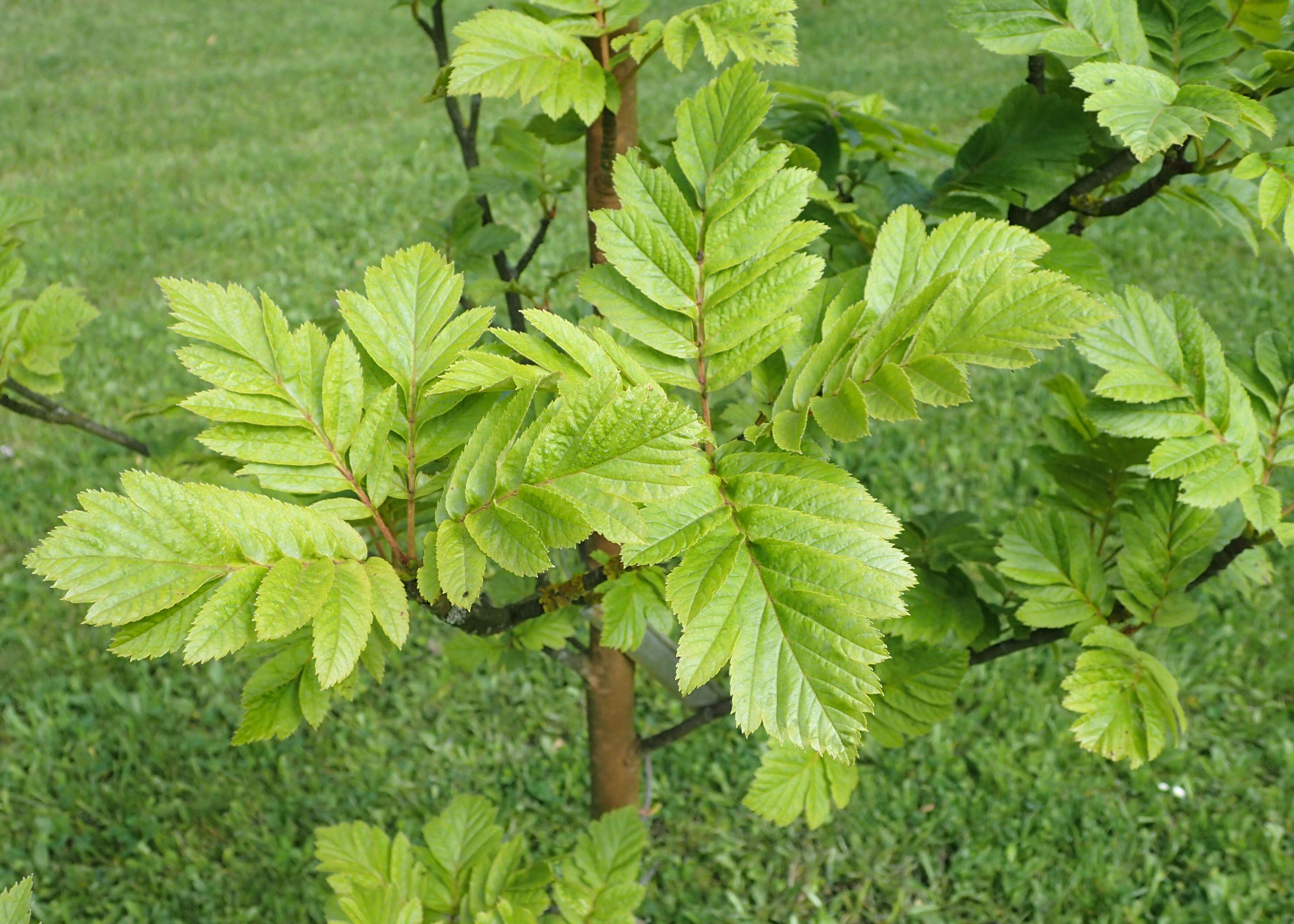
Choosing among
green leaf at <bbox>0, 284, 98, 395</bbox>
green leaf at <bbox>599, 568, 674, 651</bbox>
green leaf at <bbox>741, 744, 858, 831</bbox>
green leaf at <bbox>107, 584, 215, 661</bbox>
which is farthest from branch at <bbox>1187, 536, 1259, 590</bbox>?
green leaf at <bbox>0, 284, 98, 395</bbox>

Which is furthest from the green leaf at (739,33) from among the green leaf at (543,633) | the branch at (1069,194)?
the green leaf at (543,633)

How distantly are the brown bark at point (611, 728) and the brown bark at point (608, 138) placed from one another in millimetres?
708

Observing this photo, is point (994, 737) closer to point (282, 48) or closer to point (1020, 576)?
point (1020, 576)

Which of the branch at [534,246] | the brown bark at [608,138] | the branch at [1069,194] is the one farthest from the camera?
the branch at [534,246]

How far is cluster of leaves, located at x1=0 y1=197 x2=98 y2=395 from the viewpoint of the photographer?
172cm

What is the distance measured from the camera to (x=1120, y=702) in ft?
3.98

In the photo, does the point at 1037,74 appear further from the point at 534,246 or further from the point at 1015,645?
the point at 534,246

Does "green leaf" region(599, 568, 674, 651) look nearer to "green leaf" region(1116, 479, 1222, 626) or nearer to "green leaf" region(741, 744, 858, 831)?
"green leaf" region(741, 744, 858, 831)

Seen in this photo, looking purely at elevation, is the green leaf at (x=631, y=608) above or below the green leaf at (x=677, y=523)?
below

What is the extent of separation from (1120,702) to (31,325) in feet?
5.99

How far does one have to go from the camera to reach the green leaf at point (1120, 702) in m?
1.19

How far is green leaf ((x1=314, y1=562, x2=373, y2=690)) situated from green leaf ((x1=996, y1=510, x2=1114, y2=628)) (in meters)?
0.88

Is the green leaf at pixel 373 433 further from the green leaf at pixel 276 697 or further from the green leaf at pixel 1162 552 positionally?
the green leaf at pixel 1162 552

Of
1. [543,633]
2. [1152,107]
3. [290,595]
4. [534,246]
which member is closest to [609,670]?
[543,633]
